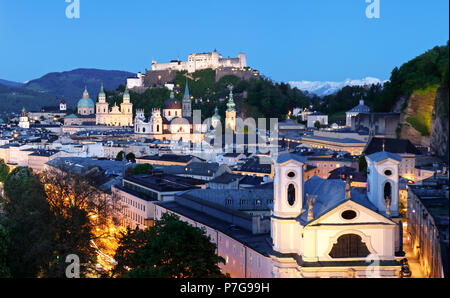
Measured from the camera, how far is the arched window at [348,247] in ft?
80.9

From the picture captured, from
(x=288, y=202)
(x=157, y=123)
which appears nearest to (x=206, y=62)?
(x=157, y=123)

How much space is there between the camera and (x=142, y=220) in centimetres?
4609

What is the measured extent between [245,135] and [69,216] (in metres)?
64.4

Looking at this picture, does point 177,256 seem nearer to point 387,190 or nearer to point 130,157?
point 387,190

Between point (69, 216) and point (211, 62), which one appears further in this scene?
point (211, 62)

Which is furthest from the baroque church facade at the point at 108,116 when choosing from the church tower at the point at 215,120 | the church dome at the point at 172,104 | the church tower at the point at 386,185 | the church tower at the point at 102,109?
the church tower at the point at 386,185

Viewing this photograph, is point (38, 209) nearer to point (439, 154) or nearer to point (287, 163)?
point (287, 163)

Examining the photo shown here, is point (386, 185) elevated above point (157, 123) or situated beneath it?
situated beneath

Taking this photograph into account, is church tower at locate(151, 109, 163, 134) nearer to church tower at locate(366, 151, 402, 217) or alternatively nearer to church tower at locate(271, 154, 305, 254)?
church tower at locate(366, 151, 402, 217)

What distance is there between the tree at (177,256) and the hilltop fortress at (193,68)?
127 m

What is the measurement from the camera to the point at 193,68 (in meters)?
158

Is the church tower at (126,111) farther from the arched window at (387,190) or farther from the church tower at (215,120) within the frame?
the arched window at (387,190)

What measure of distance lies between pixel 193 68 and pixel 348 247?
445ft
